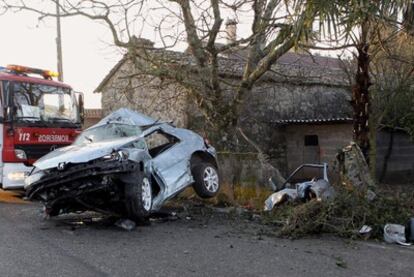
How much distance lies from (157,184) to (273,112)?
1286 centimetres

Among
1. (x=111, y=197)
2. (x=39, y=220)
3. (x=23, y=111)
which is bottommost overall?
(x=39, y=220)

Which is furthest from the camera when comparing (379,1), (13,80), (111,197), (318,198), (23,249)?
(13,80)

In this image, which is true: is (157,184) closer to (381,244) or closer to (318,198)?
(318,198)

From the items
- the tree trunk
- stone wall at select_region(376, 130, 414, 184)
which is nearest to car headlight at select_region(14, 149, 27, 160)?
the tree trunk

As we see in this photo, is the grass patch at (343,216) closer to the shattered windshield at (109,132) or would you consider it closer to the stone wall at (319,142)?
the shattered windshield at (109,132)

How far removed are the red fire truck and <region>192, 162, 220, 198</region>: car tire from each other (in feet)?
11.7

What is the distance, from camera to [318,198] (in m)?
8.68

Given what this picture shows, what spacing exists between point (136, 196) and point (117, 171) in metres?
0.54

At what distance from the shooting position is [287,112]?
21781mm

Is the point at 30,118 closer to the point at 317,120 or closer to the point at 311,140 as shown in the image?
the point at 317,120

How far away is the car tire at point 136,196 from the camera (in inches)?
308

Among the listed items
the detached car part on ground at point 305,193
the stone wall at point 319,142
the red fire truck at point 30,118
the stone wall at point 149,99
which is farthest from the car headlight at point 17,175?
the stone wall at point 319,142

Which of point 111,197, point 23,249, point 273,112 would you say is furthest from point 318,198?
point 273,112

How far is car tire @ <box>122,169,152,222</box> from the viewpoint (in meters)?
7.83
